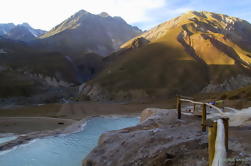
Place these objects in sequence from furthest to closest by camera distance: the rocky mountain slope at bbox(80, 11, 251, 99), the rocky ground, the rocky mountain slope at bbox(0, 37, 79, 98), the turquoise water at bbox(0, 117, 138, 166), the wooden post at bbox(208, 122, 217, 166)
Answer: the rocky mountain slope at bbox(0, 37, 79, 98) → the rocky mountain slope at bbox(80, 11, 251, 99) → the turquoise water at bbox(0, 117, 138, 166) → the rocky ground → the wooden post at bbox(208, 122, 217, 166)

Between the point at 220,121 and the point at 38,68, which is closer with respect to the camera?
the point at 220,121

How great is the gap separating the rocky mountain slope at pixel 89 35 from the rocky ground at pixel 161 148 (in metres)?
106

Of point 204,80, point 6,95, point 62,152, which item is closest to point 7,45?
point 6,95

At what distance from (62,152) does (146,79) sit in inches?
1810

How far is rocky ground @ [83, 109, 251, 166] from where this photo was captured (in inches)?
247

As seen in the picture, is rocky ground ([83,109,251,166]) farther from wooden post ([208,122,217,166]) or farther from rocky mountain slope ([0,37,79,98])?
rocky mountain slope ([0,37,79,98])

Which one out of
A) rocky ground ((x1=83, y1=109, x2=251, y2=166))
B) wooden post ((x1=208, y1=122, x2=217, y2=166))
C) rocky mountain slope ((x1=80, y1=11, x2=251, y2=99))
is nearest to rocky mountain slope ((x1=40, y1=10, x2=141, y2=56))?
rocky mountain slope ((x1=80, y1=11, x2=251, y2=99))

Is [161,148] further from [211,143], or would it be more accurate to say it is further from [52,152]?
[52,152]

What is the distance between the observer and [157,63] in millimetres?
65000

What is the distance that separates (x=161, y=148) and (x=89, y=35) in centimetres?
15003

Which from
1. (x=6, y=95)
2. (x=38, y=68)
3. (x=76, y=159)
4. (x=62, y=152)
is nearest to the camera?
(x=76, y=159)

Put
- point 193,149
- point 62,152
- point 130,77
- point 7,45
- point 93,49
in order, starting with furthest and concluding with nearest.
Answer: point 93,49
point 7,45
point 130,77
point 62,152
point 193,149

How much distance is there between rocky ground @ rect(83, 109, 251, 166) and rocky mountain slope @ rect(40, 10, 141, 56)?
106 metres

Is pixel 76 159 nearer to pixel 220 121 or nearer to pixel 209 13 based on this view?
pixel 220 121
